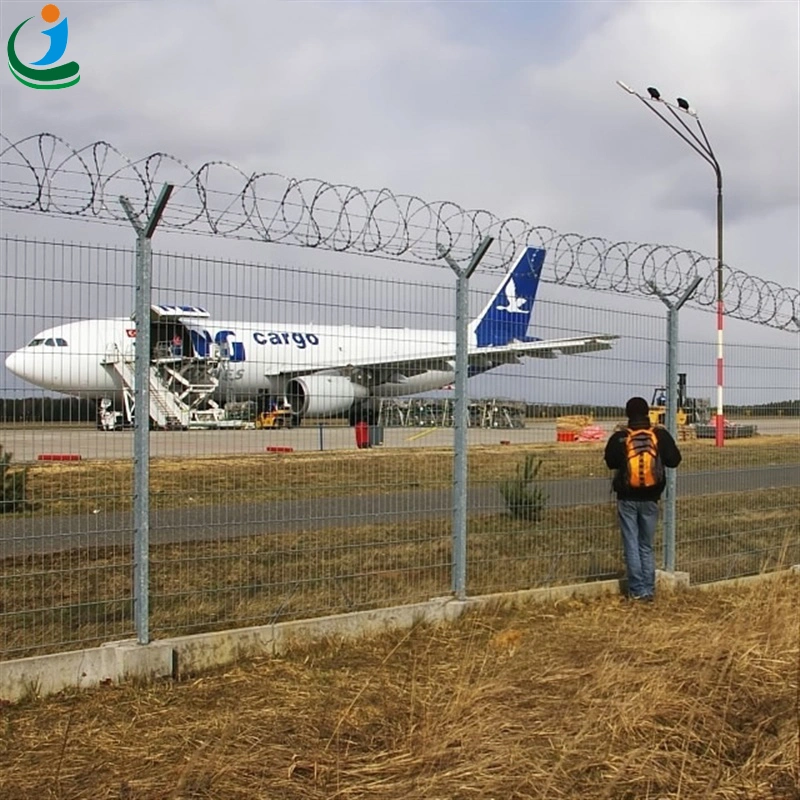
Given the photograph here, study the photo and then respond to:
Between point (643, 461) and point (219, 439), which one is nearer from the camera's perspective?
point (219, 439)

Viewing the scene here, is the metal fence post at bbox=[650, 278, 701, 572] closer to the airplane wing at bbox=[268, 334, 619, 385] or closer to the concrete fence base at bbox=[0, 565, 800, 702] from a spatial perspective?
the airplane wing at bbox=[268, 334, 619, 385]

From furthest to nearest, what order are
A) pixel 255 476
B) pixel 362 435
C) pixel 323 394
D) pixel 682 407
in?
pixel 682 407 → pixel 362 435 → pixel 323 394 → pixel 255 476

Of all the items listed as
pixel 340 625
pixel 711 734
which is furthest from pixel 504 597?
pixel 711 734

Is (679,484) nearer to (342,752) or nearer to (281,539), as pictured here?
(281,539)

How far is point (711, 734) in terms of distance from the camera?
4527 mm

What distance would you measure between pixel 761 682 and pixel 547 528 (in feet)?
14.8

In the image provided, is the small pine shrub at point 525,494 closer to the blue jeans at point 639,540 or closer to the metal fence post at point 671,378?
the metal fence post at point 671,378

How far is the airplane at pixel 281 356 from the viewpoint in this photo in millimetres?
5570

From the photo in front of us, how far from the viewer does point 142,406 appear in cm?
560

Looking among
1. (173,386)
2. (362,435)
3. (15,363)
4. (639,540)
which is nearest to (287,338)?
(173,386)

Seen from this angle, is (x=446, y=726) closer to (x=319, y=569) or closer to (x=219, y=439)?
(x=219, y=439)

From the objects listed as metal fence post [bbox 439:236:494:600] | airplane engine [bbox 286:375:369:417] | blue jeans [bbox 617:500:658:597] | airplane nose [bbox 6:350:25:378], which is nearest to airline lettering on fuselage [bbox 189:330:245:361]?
airplane engine [bbox 286:375:369:417]

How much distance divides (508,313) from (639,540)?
7.11 ft

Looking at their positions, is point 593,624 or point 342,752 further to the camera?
point 593,624
